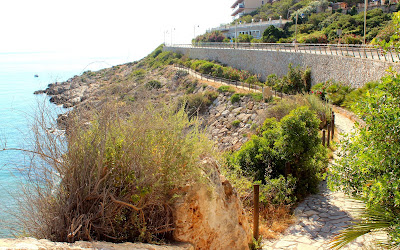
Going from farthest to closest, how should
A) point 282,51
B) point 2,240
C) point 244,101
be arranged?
point 282,51
point 244,101
point 2,240

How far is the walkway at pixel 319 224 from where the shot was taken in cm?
595

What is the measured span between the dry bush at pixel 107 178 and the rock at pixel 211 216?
15 centimetres

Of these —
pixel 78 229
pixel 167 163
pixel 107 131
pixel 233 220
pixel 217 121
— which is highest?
pixel 107 131

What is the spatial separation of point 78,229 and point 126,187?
2.40ft

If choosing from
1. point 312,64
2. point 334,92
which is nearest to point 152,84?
point 334,92

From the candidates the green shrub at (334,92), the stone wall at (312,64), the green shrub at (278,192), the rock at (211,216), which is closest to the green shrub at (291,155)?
the green shrub at (278,192)

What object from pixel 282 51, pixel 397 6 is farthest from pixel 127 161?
pixel 397 6

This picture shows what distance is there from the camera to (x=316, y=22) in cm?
4728

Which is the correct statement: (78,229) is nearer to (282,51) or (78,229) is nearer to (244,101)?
(244,101)

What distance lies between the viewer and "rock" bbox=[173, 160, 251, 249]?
413 cm

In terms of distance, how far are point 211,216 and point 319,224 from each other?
3.32 meters

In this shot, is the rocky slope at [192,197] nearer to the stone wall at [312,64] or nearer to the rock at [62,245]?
the rock at [62,245]

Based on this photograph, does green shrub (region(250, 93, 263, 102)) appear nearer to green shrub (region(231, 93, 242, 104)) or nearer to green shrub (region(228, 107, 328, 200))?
green shrub (region(231, 93, 242, 104))

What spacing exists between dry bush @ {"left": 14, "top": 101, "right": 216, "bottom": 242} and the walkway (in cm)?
282
